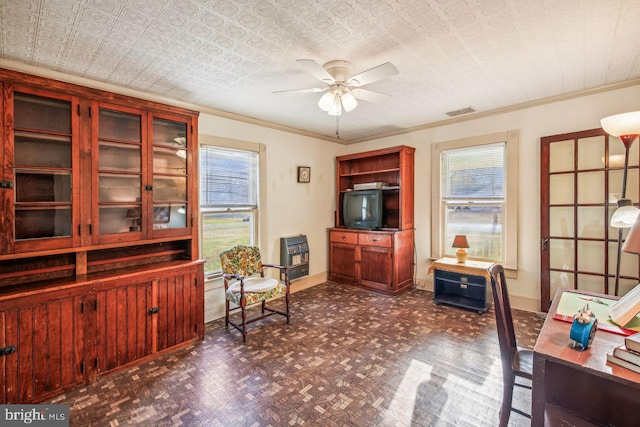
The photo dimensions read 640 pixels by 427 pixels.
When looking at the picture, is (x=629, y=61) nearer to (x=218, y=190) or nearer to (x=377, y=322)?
(x=377, y=322)

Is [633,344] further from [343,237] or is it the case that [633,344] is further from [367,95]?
[343,237]

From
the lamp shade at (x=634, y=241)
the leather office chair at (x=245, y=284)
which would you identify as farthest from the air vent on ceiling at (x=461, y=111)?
the leather office chair at (x=245, y=284)

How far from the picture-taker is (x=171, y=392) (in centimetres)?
221

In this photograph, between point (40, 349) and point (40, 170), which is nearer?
point (40, 349)

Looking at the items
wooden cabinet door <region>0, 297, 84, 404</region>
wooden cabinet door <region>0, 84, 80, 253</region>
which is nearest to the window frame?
wooden cabinet door <region>0, 84, 80, 253</region>

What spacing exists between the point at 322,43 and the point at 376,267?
3339 millimetres

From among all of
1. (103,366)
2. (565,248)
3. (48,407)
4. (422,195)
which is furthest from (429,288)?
(48,407)

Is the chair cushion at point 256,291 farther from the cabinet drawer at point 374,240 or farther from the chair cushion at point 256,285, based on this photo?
the cabinet drawer at point 374,240

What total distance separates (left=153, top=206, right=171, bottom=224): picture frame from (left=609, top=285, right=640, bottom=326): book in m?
3.52

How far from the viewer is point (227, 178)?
388 centimetres

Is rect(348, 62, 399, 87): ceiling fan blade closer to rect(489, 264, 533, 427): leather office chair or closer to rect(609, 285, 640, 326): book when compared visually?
rect(489, 264, 533, 427): leather office chair

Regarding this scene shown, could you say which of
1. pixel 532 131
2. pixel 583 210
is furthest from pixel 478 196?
pixel 583 210

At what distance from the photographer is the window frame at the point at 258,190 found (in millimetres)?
3607

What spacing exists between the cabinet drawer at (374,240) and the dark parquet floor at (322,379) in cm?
122
